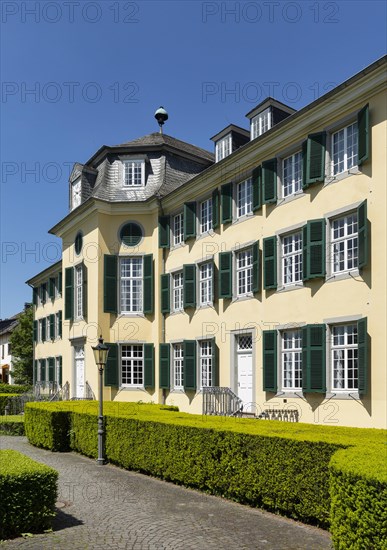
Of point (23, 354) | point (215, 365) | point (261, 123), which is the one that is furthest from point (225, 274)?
point (23, 354)

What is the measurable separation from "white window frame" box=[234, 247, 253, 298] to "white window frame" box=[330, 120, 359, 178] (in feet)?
13.7

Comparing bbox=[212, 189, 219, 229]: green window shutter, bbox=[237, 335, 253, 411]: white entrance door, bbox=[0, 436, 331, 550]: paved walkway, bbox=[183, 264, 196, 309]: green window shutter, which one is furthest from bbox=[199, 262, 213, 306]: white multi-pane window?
bbox=[0, 436, 331, 550]: paved walkway

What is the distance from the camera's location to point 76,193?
27234mm

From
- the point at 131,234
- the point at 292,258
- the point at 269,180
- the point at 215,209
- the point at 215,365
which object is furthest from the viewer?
the point at 131,234

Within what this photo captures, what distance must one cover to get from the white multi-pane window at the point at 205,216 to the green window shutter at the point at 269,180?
3.69m

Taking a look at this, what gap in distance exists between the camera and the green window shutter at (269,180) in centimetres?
1700

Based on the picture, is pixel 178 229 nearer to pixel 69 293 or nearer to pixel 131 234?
pixel 131 234

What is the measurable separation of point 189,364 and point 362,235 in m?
9.24

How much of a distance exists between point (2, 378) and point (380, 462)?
2154 inches

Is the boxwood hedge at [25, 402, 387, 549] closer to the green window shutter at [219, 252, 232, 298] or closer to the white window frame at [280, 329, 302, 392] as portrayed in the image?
the white window frame at [280, 329, 302, 392]

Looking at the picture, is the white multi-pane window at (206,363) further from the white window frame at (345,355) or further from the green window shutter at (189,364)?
the white window frame at (345,355)

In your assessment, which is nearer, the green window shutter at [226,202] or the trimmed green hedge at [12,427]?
the green window shutter at [226,202]

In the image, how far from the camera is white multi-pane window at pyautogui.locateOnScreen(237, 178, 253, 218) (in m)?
18.4

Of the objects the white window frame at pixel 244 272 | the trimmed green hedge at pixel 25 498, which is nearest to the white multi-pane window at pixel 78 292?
the white window frame at pixel 244 272
